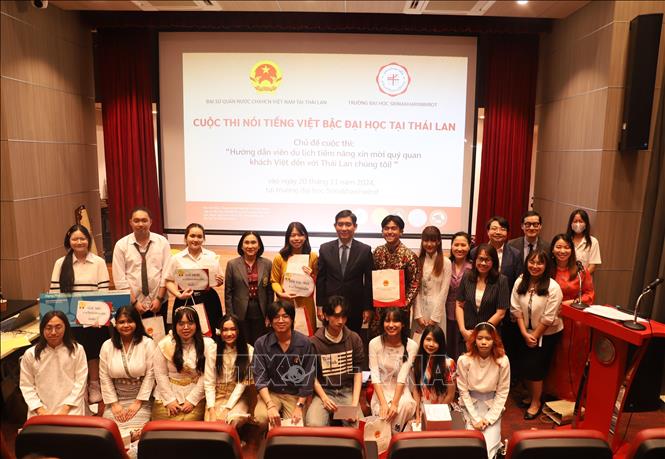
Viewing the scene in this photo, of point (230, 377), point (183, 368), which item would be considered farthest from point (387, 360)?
point (183, 368)

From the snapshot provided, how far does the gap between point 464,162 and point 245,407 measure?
13.0 ft

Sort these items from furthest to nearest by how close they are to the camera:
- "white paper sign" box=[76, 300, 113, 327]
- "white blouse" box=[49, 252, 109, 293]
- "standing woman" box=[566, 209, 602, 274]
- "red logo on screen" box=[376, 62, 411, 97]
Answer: "red logo on screen" box=[376, 62, 411, 97] < "standing woman" box=[566, 209, 602, 274] < "white blouse" box=[49, 252, 109, 293] < "white paper sign" box=[76, 300, 113, 327]

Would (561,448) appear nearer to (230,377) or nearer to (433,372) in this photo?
(433,372)

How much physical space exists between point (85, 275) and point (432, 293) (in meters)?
2.62

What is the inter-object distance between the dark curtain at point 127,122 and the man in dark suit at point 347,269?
3.11m

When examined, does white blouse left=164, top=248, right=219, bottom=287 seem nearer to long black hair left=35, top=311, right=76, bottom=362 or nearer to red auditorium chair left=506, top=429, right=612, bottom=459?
long black hair left=35, top=311, right=76, bottom=362

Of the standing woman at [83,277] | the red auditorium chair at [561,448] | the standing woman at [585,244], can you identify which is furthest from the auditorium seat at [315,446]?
the standing woman at [585,244]

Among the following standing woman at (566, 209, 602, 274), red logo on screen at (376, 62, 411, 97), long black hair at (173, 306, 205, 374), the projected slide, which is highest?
red logo on screen at (376, 62, 411, 97)

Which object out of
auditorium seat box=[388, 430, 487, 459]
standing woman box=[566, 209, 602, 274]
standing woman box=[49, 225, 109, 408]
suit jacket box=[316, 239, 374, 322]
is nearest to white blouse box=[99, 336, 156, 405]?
standing woman box=[49, 225, 109, 408]

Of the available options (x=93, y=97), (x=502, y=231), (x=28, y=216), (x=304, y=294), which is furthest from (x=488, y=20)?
(x=28, y=216)

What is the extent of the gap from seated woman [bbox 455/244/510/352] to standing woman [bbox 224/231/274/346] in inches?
59.4

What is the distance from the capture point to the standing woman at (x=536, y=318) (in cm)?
339

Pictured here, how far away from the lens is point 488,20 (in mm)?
→ 5523

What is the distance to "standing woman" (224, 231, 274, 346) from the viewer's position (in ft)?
12.0
